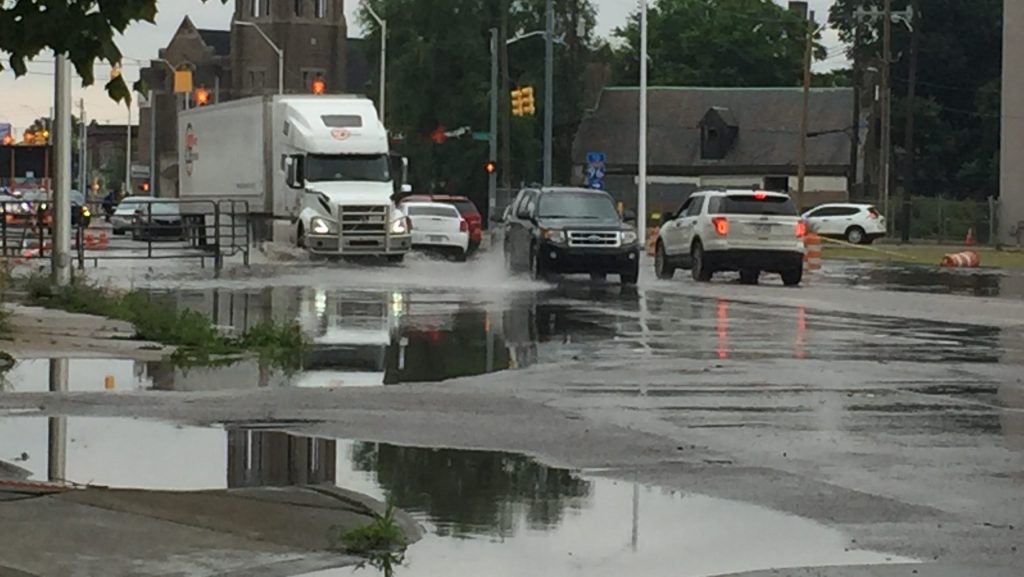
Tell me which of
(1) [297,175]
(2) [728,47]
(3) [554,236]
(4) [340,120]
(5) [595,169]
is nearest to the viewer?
(3) [554,236]

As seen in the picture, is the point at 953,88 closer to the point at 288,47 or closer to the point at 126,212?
the point at 288,47

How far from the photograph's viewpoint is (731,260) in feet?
119

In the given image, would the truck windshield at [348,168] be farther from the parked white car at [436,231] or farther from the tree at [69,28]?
the tree at [69,28]

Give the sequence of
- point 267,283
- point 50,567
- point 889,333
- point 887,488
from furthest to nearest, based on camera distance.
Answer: point 267,283 < point 889,333 < point 887,488 < point 50,567

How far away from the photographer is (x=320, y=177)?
147ft

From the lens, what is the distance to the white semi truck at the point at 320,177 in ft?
144

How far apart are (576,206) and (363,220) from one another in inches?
319

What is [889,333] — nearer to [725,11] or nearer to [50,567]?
[50,567]

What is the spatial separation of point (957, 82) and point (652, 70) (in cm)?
2368

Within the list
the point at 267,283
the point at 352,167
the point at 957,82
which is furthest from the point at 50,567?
the point at 957,82

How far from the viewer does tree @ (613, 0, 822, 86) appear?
121m

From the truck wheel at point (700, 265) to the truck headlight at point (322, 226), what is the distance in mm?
9662

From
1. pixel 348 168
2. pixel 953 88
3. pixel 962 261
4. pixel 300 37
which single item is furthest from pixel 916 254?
pixel 300 37

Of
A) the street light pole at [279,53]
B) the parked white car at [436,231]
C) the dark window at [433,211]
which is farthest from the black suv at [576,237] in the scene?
the street light pole at [279,53]
